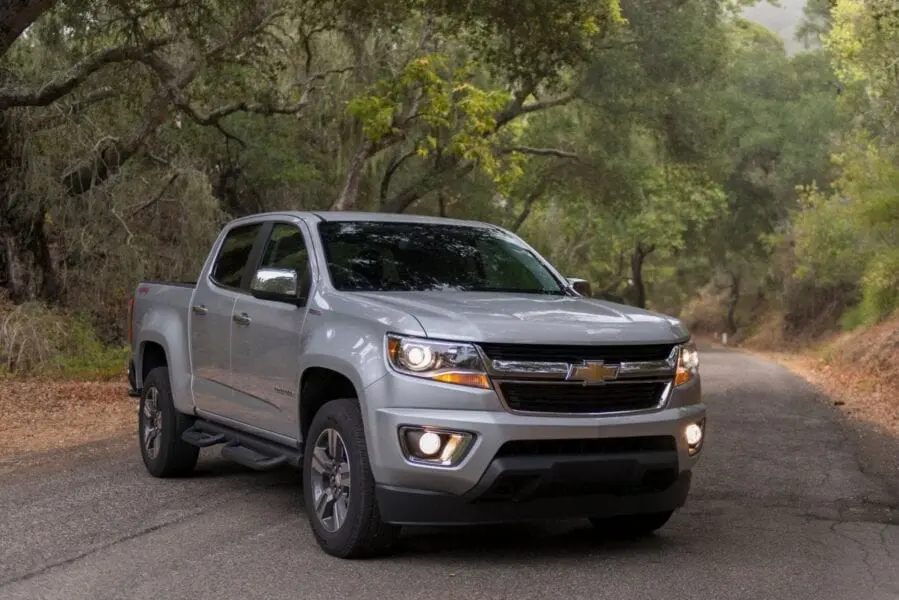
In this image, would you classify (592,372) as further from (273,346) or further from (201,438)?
(201,438)

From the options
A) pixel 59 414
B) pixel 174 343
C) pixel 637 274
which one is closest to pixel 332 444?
pixel 174 343

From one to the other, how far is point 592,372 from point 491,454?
0.72m

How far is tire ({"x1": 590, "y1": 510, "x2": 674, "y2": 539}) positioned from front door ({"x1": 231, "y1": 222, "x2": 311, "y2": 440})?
2.00m

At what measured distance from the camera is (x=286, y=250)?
791cm

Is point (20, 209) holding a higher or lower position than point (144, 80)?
lower

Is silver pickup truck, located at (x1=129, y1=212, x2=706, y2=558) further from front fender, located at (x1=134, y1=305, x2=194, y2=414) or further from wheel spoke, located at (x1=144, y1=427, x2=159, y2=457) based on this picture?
wheel spoke, located at (x1=144, y1=427, x2=159, y2=457)

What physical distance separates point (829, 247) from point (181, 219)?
22.0 meters

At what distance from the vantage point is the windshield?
7375mm

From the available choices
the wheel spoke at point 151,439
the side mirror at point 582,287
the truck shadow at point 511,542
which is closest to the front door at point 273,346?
the truck shadow at point 511,542

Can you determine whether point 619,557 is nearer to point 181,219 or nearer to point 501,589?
point 501,589

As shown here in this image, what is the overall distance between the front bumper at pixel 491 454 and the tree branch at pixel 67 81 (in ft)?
39.4

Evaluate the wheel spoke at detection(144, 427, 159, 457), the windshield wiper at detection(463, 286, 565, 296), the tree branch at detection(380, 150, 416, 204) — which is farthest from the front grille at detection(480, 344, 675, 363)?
the tree branch at detection(380, 150, 416, 204)

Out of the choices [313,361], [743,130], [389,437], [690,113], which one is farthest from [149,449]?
[743,130]

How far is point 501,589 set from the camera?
19.3 feet
